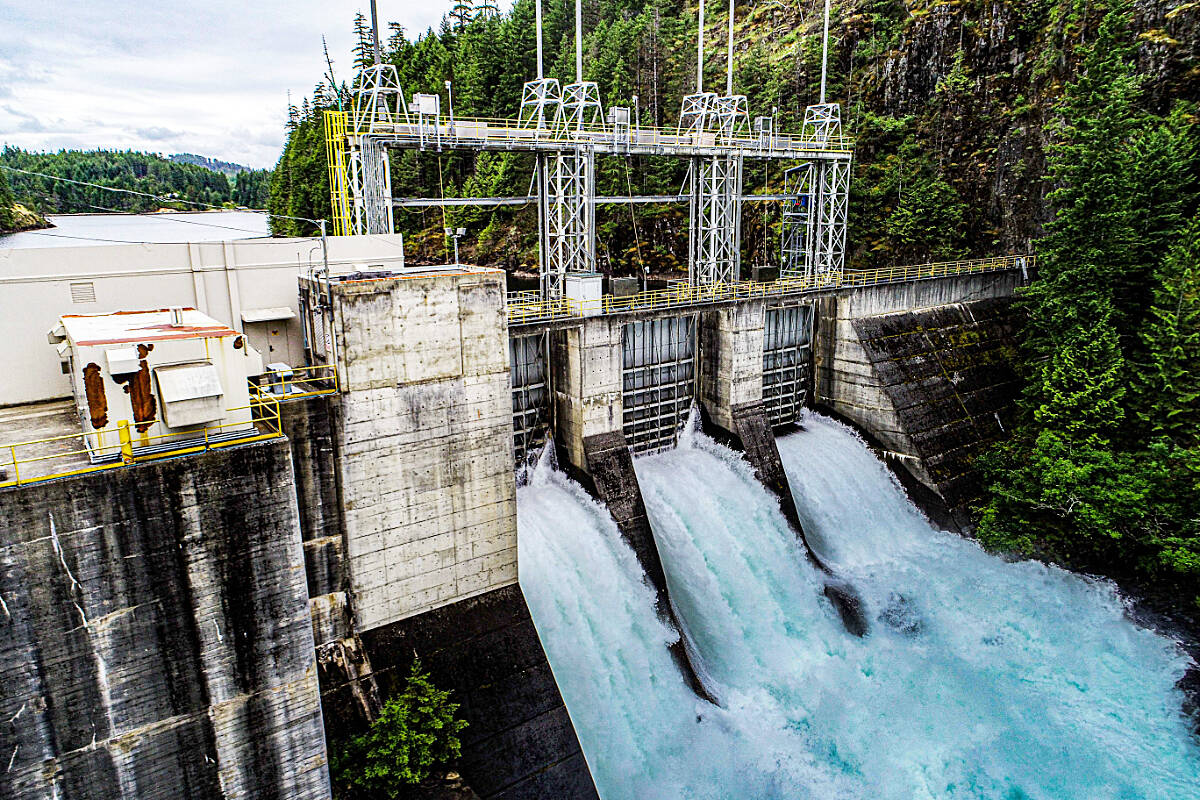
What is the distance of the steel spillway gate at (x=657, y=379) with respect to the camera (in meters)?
25.5

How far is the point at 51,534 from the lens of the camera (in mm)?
11359

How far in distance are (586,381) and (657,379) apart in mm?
4380

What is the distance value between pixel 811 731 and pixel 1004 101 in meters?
36.7

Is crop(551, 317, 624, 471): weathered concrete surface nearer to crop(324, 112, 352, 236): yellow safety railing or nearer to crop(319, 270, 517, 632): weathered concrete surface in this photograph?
crop(319, 270, 517, 632): weathered concrete surface

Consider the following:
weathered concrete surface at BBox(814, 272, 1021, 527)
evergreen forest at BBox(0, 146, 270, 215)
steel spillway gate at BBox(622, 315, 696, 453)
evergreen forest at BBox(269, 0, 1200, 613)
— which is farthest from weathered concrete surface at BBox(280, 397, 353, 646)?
evergreen forest at BBox(0, 146, 270, 215)

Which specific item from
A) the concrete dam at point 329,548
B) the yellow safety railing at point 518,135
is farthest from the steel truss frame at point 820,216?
the concrete dam at point 329,548

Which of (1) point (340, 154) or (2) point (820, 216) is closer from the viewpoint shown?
(1) point (340, 154)

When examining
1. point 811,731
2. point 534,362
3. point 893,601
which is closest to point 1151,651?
point 893,601

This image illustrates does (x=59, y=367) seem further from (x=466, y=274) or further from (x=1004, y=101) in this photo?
(x=1004, y=101)

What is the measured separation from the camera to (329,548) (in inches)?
619

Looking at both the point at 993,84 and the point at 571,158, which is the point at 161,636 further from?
the point at 993,84

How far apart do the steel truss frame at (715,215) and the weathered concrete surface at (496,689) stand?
63.0 ft

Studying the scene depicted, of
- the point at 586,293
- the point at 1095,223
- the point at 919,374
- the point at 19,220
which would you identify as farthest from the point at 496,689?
the point at 19,220

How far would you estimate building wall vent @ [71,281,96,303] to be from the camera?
51.6ft
